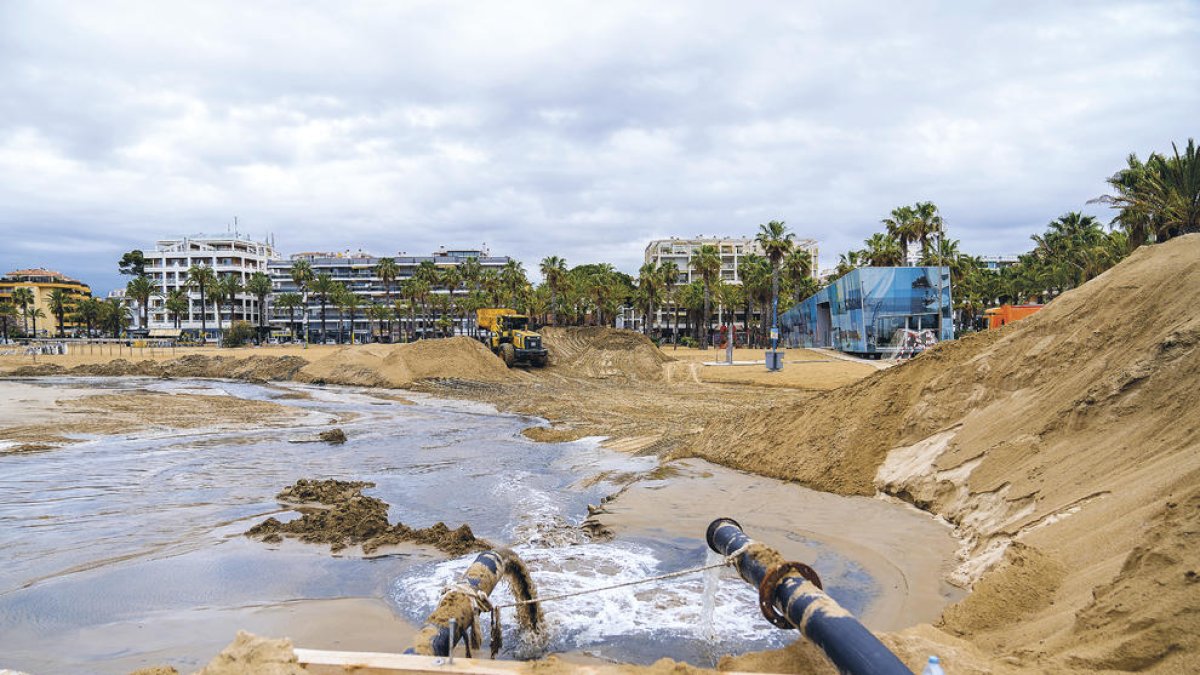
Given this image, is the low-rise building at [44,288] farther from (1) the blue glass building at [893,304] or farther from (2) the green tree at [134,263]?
(1) the blue glass building at [893,304]

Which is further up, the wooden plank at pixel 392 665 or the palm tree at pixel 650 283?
the palm tree at pixel 650 283

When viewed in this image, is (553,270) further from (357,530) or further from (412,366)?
(357,530)

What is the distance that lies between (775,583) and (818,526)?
510cm

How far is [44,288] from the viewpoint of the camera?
123 meters

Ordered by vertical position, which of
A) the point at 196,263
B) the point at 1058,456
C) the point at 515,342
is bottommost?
the point at 1058,456

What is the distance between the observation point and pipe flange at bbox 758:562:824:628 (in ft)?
15.0

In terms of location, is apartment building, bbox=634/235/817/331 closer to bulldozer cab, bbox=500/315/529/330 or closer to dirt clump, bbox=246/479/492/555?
bulldozer cab, bbox=500/315/529/330

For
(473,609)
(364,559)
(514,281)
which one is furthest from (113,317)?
(473,609)

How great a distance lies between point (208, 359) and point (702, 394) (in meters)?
39.7

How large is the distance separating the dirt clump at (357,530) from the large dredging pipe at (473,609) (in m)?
2.89

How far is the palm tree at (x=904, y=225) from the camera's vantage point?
5372 centimetres

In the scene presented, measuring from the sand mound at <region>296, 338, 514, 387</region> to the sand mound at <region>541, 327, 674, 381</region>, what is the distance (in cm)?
579

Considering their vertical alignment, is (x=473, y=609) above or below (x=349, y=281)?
below

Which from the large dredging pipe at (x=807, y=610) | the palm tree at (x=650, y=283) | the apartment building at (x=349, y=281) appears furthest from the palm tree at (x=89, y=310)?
the large dredging pipe at (x=807, y=610)
